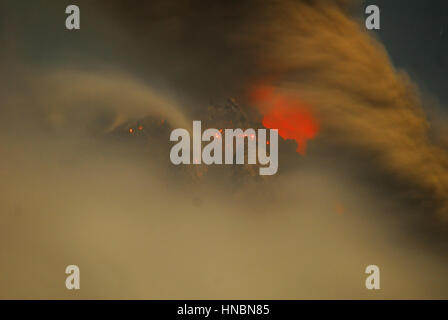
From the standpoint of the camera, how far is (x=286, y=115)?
3.23 m

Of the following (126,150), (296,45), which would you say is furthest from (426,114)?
(126,150)

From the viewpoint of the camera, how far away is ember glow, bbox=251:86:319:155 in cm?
322

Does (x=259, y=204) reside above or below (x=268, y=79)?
below

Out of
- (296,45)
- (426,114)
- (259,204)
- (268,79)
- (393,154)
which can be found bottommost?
(259,204)

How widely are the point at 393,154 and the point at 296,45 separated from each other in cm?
97

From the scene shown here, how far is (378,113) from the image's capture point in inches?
127

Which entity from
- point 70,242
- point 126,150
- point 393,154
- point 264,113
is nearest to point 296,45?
point 264,113

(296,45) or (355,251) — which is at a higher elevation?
(296,45)

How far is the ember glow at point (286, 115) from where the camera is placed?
10.6 feet

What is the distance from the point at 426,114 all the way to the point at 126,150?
1.99m

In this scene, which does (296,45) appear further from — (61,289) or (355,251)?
(61,289)

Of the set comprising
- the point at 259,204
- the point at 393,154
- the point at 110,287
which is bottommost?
the point at 110,287
